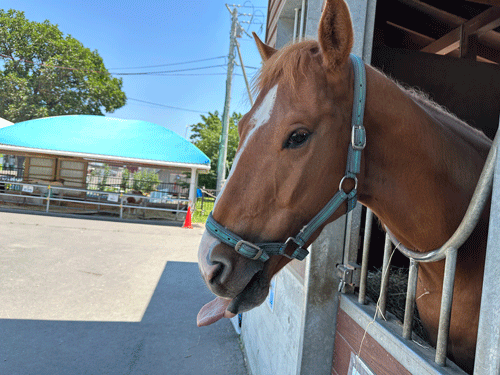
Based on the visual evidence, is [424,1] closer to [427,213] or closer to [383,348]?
[427,213]

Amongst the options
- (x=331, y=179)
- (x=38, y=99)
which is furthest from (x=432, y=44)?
(x=38, y=99)

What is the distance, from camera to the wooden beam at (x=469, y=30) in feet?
9.71

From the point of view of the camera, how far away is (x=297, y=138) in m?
1.19

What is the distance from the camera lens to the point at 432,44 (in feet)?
12.8

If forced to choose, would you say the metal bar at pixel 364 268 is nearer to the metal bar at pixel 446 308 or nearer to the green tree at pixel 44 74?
the metal bar at pixel 446 308

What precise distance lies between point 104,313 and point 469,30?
528 cm

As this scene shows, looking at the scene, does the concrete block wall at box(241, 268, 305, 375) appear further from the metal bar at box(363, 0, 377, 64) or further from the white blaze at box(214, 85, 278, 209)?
the metal bar at box(363, 0, 377, 64)

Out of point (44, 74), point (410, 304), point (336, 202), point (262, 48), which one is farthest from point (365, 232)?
point (44, 74)

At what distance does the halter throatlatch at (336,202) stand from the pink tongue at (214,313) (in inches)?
11.7

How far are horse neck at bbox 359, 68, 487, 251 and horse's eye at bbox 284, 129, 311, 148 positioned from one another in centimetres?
25

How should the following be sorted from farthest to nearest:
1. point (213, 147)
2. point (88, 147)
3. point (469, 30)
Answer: point (213, 147)
point (88, 147)
point (469, 30)

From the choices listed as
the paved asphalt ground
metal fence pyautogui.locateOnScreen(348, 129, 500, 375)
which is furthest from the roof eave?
metal fence pyautogui.locateOnScreen(348, 129, 500, 375)

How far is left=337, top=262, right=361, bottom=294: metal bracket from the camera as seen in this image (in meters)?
1.83

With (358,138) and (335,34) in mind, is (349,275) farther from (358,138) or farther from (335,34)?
(335,34)
